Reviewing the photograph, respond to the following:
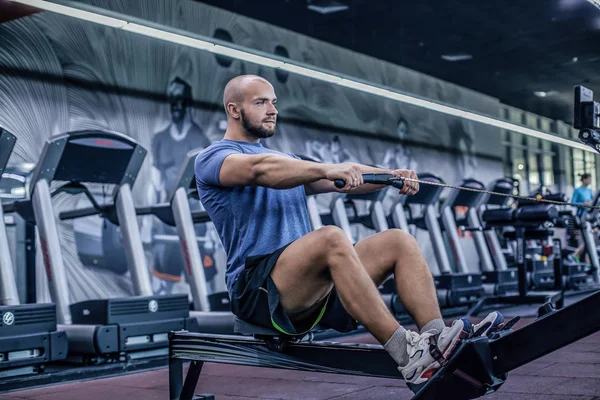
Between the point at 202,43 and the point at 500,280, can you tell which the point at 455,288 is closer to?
the point at 500,280

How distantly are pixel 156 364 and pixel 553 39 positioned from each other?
7414 mm

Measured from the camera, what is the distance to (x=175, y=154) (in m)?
7.28

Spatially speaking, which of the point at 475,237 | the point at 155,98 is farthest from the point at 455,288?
the point at 155,98

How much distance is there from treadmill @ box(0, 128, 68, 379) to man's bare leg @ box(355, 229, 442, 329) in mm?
2248

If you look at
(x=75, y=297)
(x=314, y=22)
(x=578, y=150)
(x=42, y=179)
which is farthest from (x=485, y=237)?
(x=578, y=150)

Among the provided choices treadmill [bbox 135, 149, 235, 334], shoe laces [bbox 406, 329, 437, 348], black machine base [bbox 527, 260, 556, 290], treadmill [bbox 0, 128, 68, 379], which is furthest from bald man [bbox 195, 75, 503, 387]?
black machine base [bbox 527, 260, 556, 290]

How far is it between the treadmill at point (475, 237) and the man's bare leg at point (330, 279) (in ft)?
16.5

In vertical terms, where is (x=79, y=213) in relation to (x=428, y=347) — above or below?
above

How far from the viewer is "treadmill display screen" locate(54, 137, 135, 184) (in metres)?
4.26

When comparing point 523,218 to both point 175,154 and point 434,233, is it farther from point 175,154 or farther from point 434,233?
point 175,154

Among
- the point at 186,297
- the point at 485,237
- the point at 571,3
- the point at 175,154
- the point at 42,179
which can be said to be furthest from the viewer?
the point at 485,237

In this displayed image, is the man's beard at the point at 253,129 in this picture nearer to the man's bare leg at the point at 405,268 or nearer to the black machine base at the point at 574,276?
the man's bare leg at the point at 405,268

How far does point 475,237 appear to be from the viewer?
8.40m

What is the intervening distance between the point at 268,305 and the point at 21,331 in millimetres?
2134
